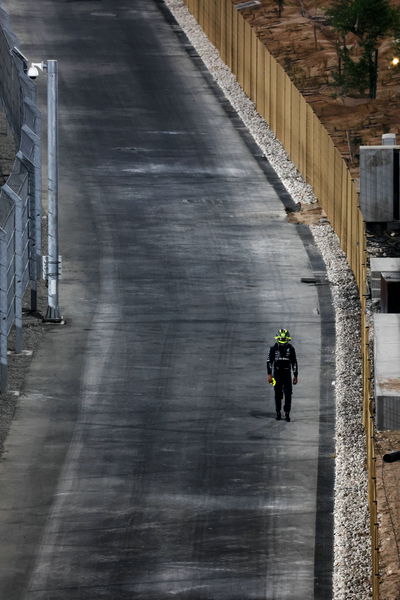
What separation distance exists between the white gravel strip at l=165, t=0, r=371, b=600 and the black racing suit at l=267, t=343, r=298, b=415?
3.41 feet

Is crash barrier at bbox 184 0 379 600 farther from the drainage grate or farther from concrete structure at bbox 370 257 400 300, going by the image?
the drainage grate

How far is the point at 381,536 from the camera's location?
24328mm

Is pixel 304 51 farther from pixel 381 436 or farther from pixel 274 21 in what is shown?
pixel 381 436

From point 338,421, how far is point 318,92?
31.2 metres

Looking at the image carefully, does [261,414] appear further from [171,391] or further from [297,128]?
[297,128]

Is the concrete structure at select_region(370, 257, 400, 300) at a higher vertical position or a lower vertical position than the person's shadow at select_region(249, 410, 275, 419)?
lower

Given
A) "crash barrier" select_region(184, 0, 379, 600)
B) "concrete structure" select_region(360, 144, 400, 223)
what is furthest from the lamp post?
"concrete structure" select_region(360, 144, 400, 223)

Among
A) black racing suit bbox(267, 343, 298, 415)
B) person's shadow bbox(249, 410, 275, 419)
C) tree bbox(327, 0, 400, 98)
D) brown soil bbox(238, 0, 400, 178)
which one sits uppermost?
black racing suit bbox(267, 343, 298, 415)

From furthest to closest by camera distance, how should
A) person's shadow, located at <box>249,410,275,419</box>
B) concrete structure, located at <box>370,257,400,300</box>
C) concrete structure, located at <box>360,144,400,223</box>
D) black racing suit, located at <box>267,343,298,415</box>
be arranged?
concrete structure, located at <box>360,144,400,223</box> < concrete structure, located at <box>370,257,400,300</box> < person's shadow, located at <box>249,410,275,419</box> < black racing suit, located at <box>267,343,298,415</box>

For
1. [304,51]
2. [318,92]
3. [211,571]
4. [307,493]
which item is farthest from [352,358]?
[304,51]

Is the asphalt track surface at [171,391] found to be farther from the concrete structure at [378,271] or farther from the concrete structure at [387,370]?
the concrete structure at [387,370]

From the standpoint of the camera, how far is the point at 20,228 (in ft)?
106

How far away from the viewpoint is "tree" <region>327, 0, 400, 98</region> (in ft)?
186

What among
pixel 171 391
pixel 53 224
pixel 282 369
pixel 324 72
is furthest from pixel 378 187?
pixel 324 72
